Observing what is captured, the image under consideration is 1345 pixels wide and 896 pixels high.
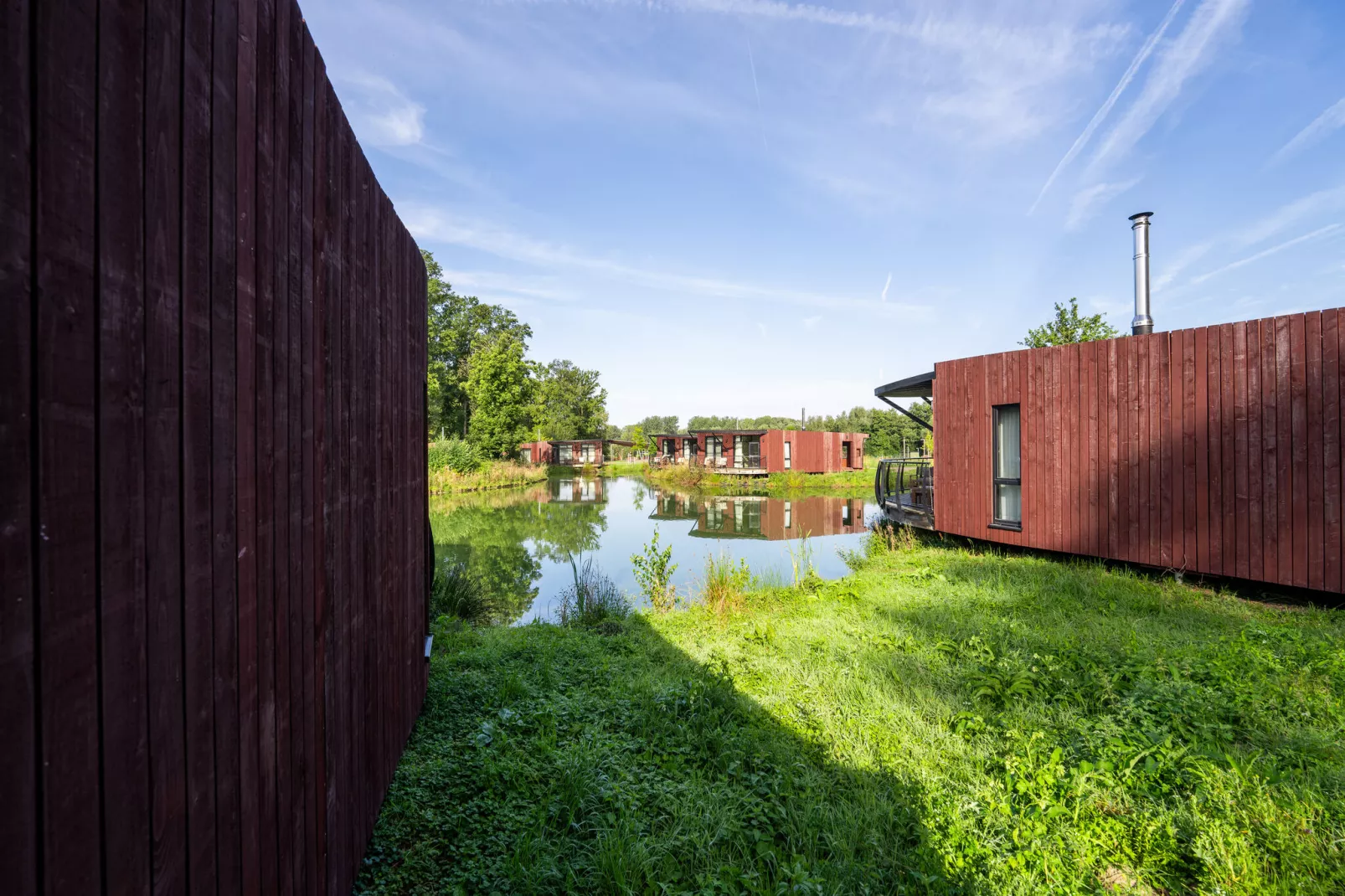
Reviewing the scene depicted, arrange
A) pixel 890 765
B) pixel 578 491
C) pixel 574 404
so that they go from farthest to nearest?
1. pixel 574 404
2. pixel 578 491
3. pixel 890 765

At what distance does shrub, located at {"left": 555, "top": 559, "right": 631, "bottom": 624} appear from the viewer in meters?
6.05

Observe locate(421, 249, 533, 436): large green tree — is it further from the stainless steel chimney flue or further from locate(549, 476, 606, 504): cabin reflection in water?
the stainless steel chimney flue

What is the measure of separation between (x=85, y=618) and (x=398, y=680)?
241cm

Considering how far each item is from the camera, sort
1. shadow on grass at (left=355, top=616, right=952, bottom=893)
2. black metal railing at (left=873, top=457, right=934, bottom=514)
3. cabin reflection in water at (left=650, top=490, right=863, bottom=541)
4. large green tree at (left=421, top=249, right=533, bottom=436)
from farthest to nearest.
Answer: large green tree at (left=421, top=249, right=533, bottom=436)
cabin reflection in water at (left=650, top=490, right=863, bottom=541)
black metal railing at (left=873, top=457, right=934, bottom=514)
shadow on grass at (left=355, top=616, right=952, bottom=893)

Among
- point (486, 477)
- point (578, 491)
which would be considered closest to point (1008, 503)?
point (578, 491)

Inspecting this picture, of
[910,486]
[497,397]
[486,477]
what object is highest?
[497,397]

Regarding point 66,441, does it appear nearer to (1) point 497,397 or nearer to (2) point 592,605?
(2) point 592,605

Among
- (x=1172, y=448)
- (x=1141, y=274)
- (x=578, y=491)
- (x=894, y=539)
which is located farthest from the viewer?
(x=578, y=491)

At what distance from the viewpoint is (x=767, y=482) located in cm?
2595

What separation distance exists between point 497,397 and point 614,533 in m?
15.0

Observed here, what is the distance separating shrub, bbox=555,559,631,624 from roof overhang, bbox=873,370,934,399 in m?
6.09

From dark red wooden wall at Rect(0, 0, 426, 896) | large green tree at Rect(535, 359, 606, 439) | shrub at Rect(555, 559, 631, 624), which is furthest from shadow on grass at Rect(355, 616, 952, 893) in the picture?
large green tree at Rect(535, 359, 606, 439)

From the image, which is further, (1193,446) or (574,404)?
(574,404)

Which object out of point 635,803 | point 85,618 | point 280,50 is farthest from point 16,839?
point 635,803
